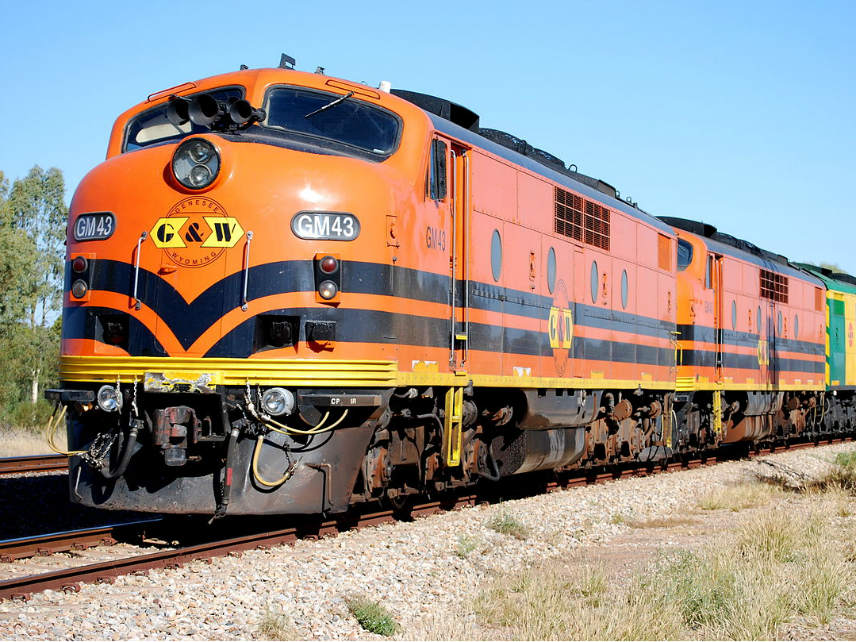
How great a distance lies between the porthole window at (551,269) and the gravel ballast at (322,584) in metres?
2.92

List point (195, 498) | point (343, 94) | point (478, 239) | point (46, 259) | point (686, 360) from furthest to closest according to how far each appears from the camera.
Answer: point (46, 259), point (686, 360), point (478, 239), point (343, 94), point (195, 498)

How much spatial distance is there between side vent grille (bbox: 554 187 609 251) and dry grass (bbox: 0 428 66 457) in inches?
421

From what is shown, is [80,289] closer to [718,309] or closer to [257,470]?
[257,470]

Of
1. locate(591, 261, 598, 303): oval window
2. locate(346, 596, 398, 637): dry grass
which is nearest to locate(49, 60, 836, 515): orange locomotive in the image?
locate(346, 596, 398, 637): dry grass

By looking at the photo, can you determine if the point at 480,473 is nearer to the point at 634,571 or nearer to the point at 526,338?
the point at 526,338

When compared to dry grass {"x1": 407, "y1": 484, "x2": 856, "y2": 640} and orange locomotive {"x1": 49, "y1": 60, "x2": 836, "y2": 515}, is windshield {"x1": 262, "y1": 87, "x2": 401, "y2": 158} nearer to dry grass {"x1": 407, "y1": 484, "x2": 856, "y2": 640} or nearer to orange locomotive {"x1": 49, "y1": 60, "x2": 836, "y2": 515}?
orange locomotive {"x1": 49, "y1": 60, "x2": 836, "y2": 515}

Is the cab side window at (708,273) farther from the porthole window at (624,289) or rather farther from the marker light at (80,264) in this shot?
the marker light at (80,264)

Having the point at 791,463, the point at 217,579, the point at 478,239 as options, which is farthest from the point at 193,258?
the point at 791,463

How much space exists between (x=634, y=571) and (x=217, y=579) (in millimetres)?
3791

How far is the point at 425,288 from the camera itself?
9.55 metres

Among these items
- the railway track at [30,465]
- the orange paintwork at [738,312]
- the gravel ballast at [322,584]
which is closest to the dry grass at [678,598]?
the gravel ballast at [322,584]

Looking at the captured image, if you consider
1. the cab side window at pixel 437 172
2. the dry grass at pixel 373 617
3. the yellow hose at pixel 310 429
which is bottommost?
the dry grass at pixel 373 617

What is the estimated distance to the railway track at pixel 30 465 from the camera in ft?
42.3

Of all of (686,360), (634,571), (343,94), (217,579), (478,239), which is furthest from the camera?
(686,360)
